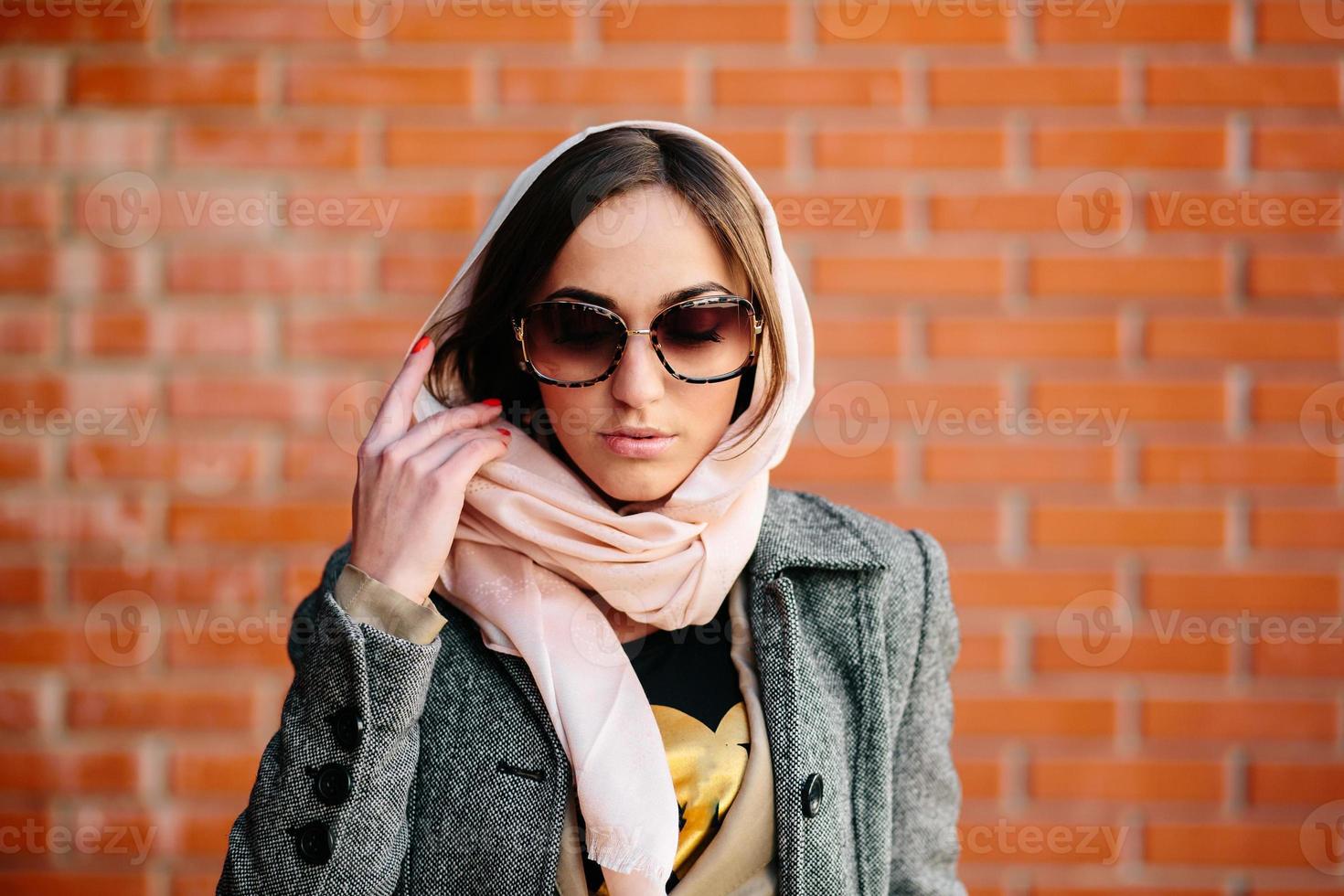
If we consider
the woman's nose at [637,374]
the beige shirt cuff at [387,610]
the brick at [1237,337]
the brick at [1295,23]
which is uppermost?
the brick at [1295,23]

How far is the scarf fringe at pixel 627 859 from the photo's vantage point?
1.51 meters

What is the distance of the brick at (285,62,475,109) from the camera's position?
2.62 metres

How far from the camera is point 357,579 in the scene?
5.16 ft

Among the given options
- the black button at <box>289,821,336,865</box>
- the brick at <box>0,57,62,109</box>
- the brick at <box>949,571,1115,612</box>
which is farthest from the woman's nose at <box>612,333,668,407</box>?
the brick at <box>0,57,62,109</box>

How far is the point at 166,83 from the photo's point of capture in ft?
8.73

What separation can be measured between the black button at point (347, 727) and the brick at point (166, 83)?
5.83 feet

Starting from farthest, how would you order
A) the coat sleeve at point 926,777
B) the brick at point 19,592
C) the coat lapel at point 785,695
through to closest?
the brick at point 19,592 → the coat sleeve at point 926,777 → the coat lapel at point 785,695

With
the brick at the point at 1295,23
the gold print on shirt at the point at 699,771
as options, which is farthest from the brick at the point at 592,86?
the gold print on shirt at the point at 699,771

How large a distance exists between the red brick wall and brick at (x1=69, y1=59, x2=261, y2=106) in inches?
0.5

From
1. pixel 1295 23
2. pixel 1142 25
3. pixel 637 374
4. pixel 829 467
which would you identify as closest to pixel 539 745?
pixel 637 374

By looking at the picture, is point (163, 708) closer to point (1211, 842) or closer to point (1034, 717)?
point (1034, 717)

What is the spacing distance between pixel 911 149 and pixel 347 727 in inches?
74.6

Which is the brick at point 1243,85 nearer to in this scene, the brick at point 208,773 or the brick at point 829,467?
the brick at point 829,467

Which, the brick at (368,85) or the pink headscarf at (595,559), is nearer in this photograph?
the pink headscarf at (595,559)
